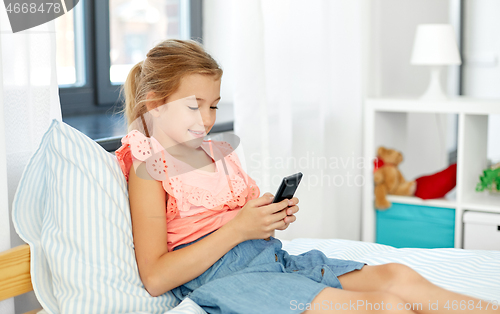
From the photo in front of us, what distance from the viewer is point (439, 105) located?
6.11 ft

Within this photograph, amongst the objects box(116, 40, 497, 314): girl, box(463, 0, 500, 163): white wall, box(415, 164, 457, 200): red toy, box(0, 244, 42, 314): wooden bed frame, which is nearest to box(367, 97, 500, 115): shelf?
box(415, 164, 457, 200): red toy

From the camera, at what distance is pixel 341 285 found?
0.93 meters

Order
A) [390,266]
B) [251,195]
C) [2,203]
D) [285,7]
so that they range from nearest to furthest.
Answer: [2,203] → [390,266] → [251,195] → [285,7]

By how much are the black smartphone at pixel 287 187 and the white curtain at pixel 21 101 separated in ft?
1.41

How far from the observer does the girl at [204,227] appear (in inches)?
32.2

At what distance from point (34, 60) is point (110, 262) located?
38cm

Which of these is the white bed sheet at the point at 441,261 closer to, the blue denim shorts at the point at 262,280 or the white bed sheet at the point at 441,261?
the white bed sheet at the point at 441,261

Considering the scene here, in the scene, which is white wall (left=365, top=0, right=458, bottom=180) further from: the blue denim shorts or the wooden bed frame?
the wooden bed frame

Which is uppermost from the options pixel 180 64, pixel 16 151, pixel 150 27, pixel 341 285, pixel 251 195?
pixel 150 27

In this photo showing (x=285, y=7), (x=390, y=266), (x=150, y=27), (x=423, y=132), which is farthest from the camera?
(x=423, y=132)

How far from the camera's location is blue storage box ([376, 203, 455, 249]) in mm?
1879

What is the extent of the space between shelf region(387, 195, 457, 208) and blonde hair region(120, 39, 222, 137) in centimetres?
123

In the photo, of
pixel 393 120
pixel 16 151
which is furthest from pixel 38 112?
pixel 393 120

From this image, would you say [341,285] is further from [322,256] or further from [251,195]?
[251,195]
